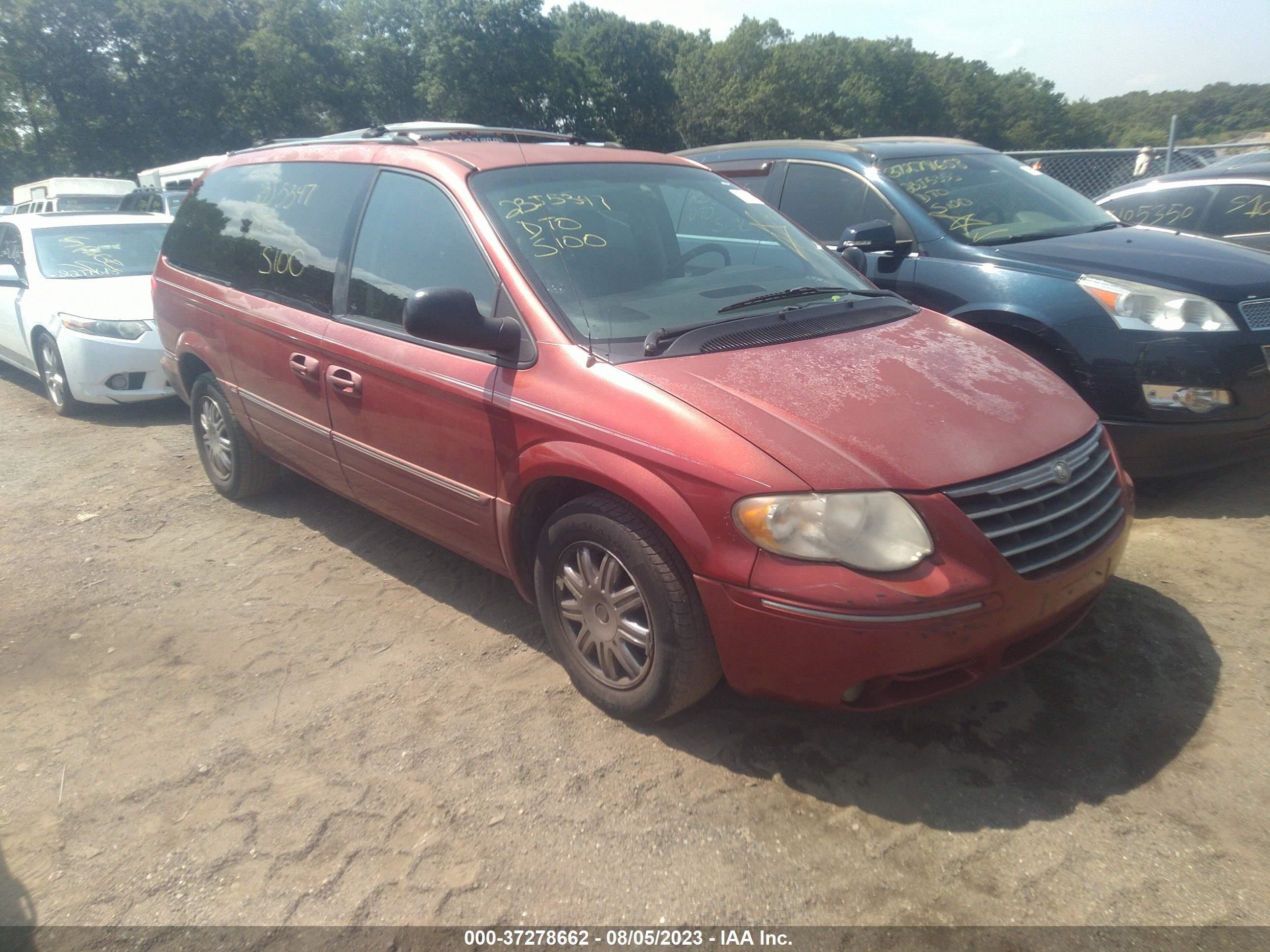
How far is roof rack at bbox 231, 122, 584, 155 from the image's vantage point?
13.0 ft

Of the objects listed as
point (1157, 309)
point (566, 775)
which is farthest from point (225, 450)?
point (1157, 309)

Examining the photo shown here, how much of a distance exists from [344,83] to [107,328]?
4643cm

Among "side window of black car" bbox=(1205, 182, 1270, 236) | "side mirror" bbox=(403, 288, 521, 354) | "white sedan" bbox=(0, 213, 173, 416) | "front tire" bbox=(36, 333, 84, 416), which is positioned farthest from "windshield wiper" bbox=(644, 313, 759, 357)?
"front tire" bbox=(36, 333, 84, 416)

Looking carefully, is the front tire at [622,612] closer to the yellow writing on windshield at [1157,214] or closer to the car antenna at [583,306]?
the car antenna at [583,306]

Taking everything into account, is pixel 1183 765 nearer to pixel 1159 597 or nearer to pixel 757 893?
pixel 1159 597

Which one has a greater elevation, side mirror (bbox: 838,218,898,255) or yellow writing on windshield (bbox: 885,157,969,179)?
yellow writing on windshield (bbox: 885,157,969,179)

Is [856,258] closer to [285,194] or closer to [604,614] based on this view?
[604,614]

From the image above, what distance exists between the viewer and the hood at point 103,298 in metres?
7.26

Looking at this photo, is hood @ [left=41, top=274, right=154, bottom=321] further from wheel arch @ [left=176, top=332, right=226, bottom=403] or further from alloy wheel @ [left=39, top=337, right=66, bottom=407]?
wheel arch @ [left=176, top=332, right=226, bottom=403]

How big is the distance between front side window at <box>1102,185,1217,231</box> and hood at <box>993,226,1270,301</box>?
2491 mm

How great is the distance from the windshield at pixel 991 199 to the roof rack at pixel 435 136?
1891 mm

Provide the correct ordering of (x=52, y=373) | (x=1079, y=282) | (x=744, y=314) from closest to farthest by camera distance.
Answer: (x=744, y=314) → (x=1079, y=282) → (x=52, y=373)

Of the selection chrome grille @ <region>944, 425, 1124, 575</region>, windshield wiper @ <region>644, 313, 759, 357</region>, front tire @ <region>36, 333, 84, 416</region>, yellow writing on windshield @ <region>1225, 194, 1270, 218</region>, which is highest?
windshield wiper @ <region>644, 313, 759, 357</region>

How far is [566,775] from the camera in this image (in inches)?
111
